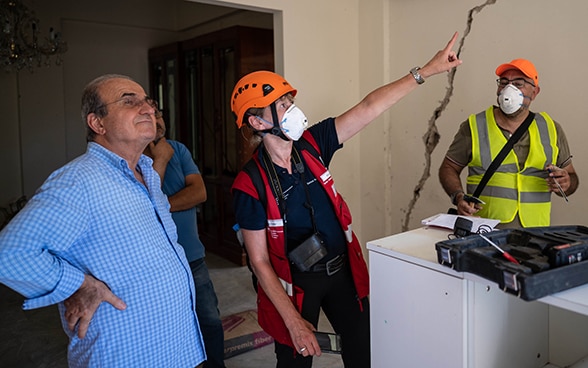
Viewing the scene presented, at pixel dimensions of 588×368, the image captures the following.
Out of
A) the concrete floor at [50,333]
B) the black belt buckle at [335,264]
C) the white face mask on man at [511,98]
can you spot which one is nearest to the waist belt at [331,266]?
the black belt buckle at [335,264]

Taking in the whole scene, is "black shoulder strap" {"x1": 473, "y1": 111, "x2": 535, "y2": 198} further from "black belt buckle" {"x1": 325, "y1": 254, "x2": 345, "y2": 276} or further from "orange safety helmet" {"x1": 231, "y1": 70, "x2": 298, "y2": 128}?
"orange safety helmet" {"x1": 231, "y1": 70, "x2": 298, "y2": 128}

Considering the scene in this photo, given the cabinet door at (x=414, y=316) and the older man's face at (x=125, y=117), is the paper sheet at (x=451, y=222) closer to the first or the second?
the cabinet door at (x=414, y=316)

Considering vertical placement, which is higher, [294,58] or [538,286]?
[294,58]

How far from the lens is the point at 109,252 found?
3.91 ft

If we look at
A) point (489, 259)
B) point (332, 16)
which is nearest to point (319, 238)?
point (489, 259)

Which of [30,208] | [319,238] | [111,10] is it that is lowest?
[319,238]

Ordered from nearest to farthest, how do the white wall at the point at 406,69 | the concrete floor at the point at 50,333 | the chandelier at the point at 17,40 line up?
the white wall at the point at 406,69, the concrete floor at the point at 50,333, the chandelier at the point at 17,40

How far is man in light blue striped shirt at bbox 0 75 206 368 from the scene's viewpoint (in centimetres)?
107

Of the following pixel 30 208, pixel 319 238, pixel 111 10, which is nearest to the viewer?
pixel 30 208

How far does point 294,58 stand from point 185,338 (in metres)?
2.24

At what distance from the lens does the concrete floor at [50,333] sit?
270cm

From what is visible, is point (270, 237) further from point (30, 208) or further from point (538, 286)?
point (538, 286)

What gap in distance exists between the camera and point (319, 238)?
1541 mm

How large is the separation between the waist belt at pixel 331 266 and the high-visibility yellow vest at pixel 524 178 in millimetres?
839
